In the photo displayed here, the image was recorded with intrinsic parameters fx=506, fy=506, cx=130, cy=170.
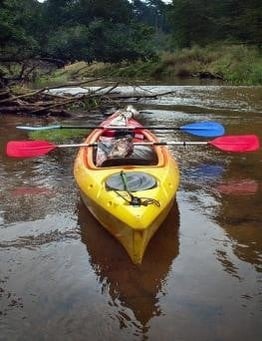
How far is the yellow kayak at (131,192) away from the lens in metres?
4.37

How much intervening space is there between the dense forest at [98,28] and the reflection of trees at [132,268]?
11.6 metres

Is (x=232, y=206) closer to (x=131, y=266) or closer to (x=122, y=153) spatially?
(x=122, y=153)

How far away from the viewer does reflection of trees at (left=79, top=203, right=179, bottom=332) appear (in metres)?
3.80

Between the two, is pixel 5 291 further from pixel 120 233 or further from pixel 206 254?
pixel 206 254

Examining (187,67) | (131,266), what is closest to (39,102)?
(131,266)

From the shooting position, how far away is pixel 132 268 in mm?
4434

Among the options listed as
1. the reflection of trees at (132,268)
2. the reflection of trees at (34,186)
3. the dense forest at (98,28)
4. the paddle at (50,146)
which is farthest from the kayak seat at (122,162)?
the dense forest at (98,28)

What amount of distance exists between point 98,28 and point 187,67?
842cm

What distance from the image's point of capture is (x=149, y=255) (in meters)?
4.70

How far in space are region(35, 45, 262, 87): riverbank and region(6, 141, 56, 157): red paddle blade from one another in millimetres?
19265

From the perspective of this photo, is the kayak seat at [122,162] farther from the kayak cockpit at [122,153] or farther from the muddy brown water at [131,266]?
the muddy brown water at [131,266]

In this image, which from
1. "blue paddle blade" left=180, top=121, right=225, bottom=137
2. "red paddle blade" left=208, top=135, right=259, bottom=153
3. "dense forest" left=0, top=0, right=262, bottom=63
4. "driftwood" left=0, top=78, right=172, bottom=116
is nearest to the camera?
"red paddle blade" left=208, top=135, right=259, bottom=153

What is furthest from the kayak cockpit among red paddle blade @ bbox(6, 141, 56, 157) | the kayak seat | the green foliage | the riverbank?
the green foliage

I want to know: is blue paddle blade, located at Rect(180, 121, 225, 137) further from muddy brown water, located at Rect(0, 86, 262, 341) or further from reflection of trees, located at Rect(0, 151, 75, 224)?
reflection of trees, located at Rect(0, 151, 75, 224)
